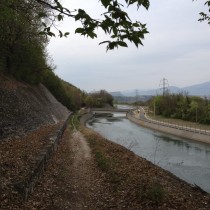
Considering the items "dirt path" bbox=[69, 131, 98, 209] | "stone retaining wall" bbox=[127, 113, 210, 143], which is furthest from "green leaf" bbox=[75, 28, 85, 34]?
"stone retaining wall" bbox=[127, 113, 210, 143]

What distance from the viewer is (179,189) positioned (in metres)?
12.9

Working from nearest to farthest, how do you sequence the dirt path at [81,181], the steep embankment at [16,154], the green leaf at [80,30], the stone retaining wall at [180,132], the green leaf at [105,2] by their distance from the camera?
the green leaf at [105,2] → the green leaf at [80,30] → the steep embankment at [16,154] → the dirt path at [81,181] → the stone retaining wall at [180,132]

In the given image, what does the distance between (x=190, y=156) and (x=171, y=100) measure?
5970cm

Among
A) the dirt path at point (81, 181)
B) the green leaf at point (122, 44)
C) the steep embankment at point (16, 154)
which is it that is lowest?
the dirt path at point (81, 181)

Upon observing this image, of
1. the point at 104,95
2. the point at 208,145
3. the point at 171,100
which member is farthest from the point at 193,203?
the point at 104,95

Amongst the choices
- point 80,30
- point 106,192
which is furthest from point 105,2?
point 106,192

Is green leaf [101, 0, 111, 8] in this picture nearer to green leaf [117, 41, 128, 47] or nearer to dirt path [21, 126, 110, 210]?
green leaf [117, 41, 128, 47]

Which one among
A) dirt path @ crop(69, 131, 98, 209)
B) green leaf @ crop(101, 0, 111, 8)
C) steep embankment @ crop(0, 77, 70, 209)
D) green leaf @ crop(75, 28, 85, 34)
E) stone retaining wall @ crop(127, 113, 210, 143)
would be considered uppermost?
green leaf @ crop(101, 0, 111, 8)

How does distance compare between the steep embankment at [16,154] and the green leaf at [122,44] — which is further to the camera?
the steep embankment at [16,154]

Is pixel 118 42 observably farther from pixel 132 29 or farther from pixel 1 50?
pixel 1 50

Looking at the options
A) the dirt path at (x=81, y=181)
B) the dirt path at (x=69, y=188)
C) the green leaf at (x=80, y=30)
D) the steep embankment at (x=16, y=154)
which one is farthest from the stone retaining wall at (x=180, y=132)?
the green leaf at (x=80, y=30)

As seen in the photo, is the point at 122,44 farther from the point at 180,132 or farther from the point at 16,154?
the point at 180,132

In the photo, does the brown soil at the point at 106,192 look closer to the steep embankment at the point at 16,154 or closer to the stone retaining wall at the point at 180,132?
the steep embankment at the point at 16,154

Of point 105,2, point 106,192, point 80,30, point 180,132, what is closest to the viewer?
point 105,2
